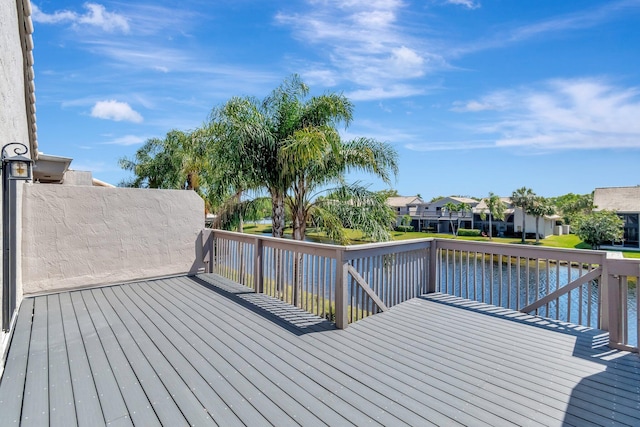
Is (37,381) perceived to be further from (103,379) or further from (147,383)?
(147,383)

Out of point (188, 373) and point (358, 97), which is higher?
point (358, 97)

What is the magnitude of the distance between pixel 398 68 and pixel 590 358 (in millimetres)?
12238

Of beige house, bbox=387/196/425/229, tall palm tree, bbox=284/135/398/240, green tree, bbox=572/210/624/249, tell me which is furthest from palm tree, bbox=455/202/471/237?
tall palm tree, bbox=284/135/398/240

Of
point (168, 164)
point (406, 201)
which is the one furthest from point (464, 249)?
point (406, 201)

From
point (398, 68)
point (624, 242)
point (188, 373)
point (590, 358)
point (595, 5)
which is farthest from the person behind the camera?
point (624, 242)

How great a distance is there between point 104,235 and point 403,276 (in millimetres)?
5155

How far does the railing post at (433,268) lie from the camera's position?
17.1 ft

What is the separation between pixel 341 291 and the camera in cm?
377

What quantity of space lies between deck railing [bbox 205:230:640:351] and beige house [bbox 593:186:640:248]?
34.7 metres

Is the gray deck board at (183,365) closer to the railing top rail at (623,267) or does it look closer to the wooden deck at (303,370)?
the wooden deck at (303,370)

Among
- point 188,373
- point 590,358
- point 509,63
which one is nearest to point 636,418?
point 590,358

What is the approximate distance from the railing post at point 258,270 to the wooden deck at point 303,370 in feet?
2.63

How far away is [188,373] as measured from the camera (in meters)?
2.61

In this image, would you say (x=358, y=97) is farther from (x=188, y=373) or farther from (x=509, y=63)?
(x=509, y=63)
